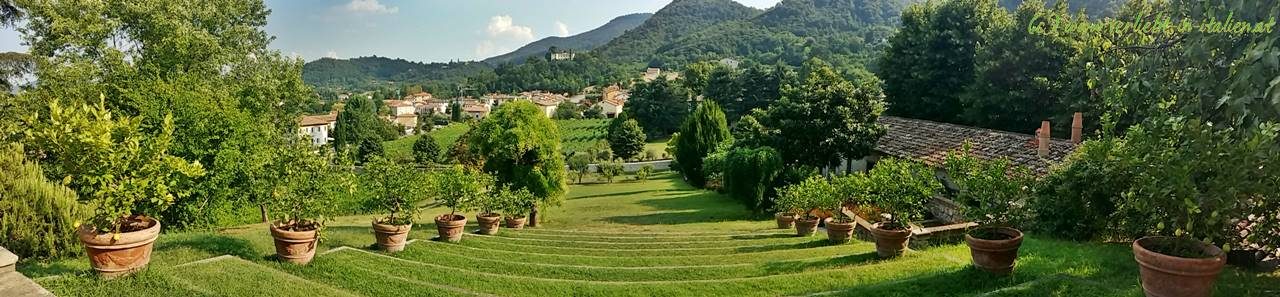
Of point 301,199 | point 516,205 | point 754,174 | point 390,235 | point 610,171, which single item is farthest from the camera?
point 610,171

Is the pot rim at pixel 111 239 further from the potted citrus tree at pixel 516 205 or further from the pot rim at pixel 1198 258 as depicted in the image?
the potted citrus tree at pixel 516 205

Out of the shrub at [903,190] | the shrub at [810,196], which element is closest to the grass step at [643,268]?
the shrub at [903,190]

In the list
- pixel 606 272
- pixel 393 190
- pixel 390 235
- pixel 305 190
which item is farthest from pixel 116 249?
pixel 606 272

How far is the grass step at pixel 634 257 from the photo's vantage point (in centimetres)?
938

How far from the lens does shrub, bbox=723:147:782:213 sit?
2128 centimetres

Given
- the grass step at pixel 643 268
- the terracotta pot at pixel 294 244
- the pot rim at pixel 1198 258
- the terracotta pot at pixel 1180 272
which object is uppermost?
the pot rim at pixel 1198 258

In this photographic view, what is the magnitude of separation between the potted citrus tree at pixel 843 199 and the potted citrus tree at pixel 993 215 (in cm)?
249

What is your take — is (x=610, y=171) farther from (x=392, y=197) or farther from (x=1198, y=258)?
(x=1198, y=258)

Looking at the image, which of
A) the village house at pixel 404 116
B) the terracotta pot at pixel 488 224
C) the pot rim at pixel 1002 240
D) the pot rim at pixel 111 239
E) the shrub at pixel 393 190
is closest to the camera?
the pot rim at pixel 111 239

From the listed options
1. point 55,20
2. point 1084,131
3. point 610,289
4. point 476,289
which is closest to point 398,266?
point 476,289

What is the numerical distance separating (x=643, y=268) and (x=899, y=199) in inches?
142

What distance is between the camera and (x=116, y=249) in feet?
20.1

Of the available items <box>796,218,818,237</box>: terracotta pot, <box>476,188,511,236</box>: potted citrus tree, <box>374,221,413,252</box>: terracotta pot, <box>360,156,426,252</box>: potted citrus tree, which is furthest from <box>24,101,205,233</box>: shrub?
<box>796,218,818,237</box>: terracotta pot

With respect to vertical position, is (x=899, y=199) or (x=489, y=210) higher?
(x=899, y=199)
